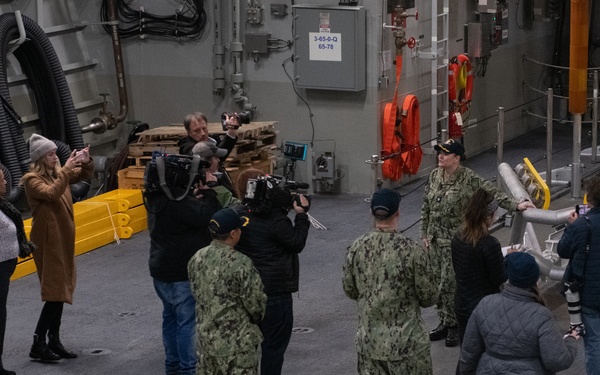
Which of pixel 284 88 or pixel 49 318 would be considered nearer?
pixel 49 318

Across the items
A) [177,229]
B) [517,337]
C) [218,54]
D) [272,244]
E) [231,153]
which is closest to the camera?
[517,337]

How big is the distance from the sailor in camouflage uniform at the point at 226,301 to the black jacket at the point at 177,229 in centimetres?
94

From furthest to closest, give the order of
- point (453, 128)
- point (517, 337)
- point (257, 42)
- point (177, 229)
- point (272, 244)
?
1. point (453, 128)
2. point (257, 42)
3. point (177, 229)
4. point (272, 244)
5. point (517, 337)

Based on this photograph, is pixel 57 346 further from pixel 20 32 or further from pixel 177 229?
pixel 20 32

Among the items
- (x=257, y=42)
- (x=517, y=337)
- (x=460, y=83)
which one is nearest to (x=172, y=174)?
(x=517, y=337)

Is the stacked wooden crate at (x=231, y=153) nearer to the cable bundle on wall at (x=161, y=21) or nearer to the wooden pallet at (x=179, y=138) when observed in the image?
the wooden pallet at (x=179, y=138)

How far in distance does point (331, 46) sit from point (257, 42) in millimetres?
Result: 1015

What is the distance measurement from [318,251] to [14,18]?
14.2 feet

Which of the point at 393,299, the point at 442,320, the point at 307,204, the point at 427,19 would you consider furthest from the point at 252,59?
the point at 393,299

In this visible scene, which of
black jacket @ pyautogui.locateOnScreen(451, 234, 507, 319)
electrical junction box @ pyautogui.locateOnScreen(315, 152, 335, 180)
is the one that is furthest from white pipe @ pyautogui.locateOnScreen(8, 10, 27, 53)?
black jacket @ pyautogui.locateOnScreen(451, 234, 507, 319)

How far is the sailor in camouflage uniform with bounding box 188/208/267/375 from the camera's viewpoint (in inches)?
246

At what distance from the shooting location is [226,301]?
6277mm

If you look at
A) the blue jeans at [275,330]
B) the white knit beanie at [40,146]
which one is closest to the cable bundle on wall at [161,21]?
the white knit beanie at [40,146]

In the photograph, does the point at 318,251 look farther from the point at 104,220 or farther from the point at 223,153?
the point at 223,153
